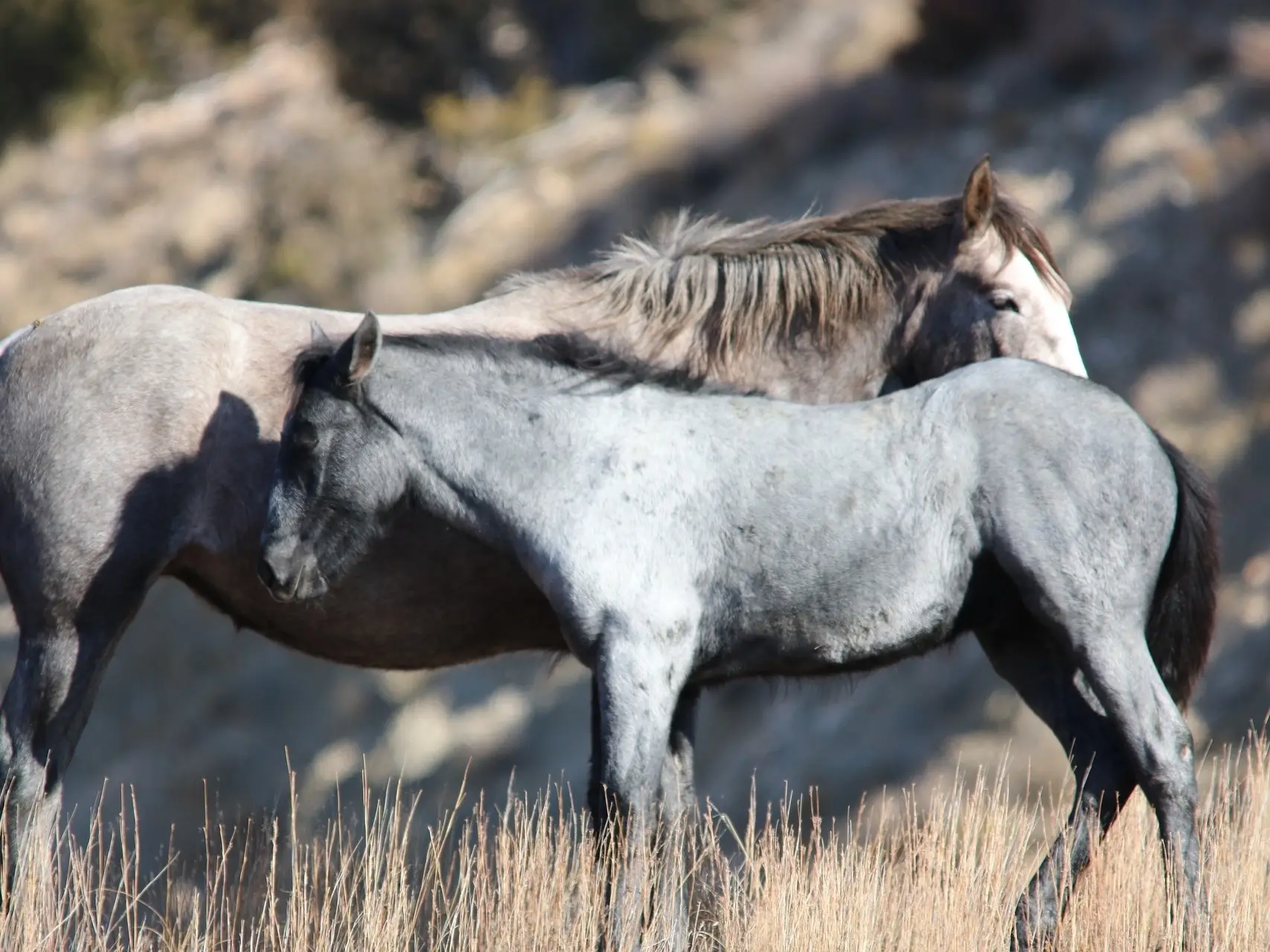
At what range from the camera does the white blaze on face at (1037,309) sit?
533 centimetres

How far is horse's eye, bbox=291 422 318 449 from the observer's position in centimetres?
451

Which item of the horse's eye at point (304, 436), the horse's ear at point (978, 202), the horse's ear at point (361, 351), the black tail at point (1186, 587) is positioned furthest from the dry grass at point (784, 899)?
the horse's ear at point (978, 202)

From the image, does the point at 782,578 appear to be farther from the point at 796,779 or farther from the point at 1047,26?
the point at 1047,26

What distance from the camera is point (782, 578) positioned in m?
4.30

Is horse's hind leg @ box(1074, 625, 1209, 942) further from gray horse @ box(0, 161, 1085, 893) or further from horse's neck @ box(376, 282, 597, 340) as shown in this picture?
horse's neck @ box(376, 282, 597, 340)

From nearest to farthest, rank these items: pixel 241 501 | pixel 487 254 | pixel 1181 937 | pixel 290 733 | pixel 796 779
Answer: pixel 1181 937 → pixel 241 501 → pixel 796 779 → pixel 290 733 → pixel 487 254

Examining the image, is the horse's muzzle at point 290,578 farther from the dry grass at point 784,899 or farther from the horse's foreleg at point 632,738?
the horse's foreleg at point 632,738

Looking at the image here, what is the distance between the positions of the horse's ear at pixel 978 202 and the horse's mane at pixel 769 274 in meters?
0.08

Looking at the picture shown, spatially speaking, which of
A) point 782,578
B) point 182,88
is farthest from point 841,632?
point 182,88

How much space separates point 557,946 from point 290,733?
10450 mm

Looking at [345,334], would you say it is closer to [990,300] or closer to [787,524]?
[787,524]

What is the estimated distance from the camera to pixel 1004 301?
5371 millimetres

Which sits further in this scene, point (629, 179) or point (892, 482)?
point (629, 179)

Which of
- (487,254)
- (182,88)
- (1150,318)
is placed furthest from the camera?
(182,88)
